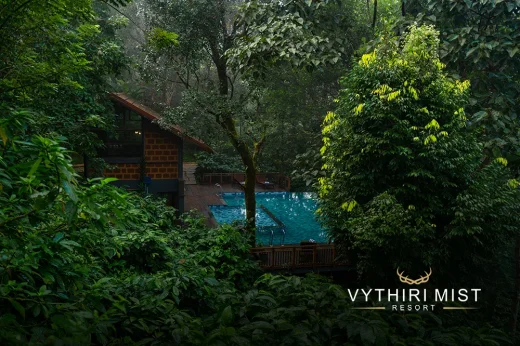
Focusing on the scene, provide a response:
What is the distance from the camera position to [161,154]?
15.0 meters

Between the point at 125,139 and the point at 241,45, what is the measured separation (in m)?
7.15

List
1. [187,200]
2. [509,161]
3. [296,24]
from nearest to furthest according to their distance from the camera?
1. [509,161]
2. [296,24]
3. [187,200]

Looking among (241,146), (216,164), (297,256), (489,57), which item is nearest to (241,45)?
(241,146)

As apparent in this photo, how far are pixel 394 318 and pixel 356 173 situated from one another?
529 cm

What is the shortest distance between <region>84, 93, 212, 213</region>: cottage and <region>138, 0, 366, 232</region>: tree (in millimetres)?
2587

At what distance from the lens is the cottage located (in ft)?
47.9

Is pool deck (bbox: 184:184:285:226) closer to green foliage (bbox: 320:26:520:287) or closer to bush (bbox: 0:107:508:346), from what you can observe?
green foliage (bbox: 320:26:520:287)

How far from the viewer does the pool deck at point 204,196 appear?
18250 millimetres

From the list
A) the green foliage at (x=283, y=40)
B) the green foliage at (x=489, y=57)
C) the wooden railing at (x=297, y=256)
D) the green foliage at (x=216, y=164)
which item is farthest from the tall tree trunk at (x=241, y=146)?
the green foliage at (x=216, y=164)

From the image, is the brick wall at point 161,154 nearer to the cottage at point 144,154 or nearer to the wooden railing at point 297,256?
the cottage at point 144,154

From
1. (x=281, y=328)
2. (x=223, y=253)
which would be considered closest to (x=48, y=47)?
(x=223, y=253)

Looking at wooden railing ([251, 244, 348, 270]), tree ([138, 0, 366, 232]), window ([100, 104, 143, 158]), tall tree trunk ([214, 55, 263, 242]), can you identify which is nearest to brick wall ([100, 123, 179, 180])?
window ([100, 104, 143, 158])

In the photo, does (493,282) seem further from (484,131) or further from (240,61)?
(240,61)

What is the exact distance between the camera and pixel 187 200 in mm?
19688
